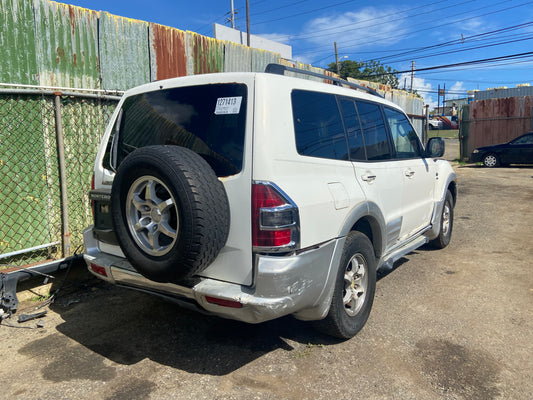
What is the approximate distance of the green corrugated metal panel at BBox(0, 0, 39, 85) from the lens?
4055 mm

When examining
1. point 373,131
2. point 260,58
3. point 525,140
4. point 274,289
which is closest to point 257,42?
point 525,140

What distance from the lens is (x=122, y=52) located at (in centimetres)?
508

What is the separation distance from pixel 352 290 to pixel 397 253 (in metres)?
1.03

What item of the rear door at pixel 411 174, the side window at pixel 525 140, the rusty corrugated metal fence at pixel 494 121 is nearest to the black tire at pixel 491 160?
the side window at pixel 525 140

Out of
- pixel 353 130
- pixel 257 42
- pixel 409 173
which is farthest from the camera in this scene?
pixel 257 42

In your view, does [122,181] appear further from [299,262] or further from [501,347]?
[501,347]

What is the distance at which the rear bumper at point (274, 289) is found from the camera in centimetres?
249

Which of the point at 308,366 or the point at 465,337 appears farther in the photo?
the point at 465,337

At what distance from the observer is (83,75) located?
4723 millimetres

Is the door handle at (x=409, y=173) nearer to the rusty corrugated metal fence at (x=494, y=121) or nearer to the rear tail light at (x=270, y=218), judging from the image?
the rear tail light at (x=270, y=218)

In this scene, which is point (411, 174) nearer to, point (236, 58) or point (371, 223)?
point (371, 223)

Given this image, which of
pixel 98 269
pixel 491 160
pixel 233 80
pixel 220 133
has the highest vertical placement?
pixel 233 80

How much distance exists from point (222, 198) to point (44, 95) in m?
2.81

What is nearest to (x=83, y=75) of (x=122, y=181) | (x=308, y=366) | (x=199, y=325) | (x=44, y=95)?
(x=44, y=95)
